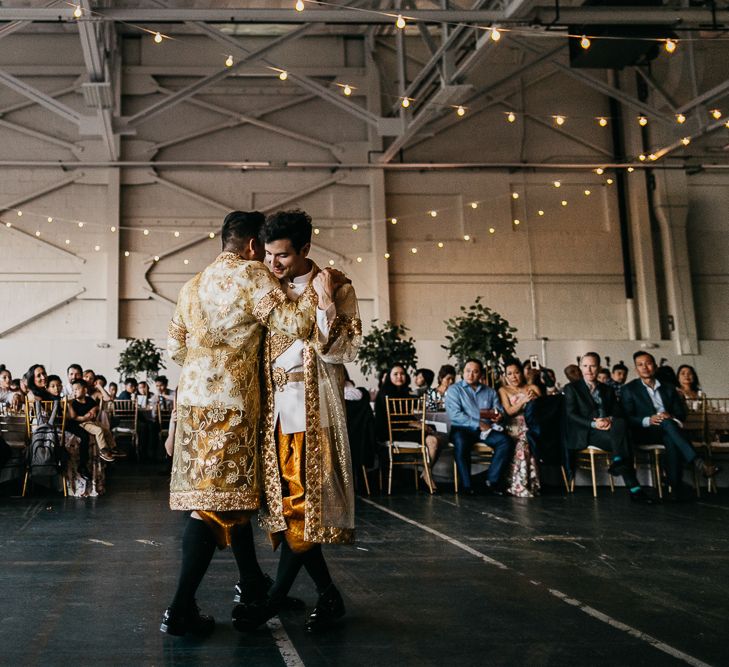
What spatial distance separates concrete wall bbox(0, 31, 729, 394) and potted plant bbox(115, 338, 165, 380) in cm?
87

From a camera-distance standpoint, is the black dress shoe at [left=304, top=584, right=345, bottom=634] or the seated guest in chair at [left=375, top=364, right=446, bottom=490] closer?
the black dress shoe at [left=304, top=584, right=345, bottom=634]

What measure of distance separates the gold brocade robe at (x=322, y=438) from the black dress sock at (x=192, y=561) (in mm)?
196

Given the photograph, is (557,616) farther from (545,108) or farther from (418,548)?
(545,108)

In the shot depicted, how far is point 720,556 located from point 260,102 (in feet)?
39.7

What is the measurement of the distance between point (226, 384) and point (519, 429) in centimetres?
465

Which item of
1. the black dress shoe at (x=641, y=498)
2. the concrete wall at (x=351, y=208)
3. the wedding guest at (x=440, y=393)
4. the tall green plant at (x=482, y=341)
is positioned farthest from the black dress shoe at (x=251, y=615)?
the concrete wall at (x=351, y=208)

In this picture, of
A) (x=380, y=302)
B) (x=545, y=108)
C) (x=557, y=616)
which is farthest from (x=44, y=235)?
(x=557, y=616)

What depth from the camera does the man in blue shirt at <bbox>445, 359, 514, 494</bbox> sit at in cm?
639

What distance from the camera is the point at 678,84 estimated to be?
13.5 meters

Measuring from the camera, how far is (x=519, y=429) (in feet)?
21.5

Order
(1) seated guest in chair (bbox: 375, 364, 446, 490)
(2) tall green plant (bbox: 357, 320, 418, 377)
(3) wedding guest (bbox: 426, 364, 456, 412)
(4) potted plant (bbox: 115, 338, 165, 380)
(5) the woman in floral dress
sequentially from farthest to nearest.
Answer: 1. (4) potted plant (bbox: 115, 338, 165, 380)
2. (2) tall green plant (bbox: 357, 320, 418, 377)
3. (3) wedding guest (bbox: 426, 364, 456, 412)
4. (1) seated guest in chair (bbox: 375, 364, 446, 490)
5. (5) the woman in floral dress

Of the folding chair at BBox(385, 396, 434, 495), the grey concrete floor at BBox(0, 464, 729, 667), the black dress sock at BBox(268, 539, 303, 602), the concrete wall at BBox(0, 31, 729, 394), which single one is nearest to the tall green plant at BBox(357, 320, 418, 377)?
the concrete wall at BBox(0, 31, 729, 394)

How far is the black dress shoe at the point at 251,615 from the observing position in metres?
2.32

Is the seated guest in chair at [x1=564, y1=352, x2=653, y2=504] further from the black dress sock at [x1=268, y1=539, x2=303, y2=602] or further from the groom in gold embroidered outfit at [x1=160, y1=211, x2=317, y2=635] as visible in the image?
the groom in gold embroidered outfit at [x1=160, y1=211, x2=317, y2=635]
